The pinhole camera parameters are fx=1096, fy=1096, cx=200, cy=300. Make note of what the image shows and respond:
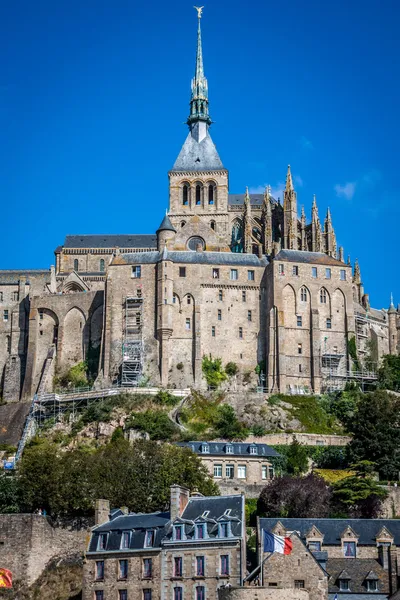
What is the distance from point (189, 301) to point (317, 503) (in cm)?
3559

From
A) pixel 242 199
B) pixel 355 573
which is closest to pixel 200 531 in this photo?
pixel 355 573

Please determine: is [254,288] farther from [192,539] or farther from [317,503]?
[192,539]

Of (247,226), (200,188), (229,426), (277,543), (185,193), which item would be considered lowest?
(277,543)

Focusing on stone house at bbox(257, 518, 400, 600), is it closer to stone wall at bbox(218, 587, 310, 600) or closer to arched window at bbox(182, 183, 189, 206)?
stone wall at bbox(218, 587, 310, 600)

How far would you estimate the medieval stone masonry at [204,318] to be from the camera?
9806cm

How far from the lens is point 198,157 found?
120 metres

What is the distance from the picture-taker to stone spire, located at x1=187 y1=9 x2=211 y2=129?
124062 mm

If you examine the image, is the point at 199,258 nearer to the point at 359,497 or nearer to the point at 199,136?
the point at 199,136

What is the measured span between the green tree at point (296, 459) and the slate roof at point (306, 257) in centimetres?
2421

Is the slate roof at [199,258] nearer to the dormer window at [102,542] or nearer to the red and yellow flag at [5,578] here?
the red and yellow flag at [5,578]

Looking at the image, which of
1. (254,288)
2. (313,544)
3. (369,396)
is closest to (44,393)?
(254,288)

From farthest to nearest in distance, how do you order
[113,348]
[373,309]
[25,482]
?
[373,309], [113,348], [25,482]

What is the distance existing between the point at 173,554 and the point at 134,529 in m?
2.89

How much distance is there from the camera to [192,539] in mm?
53844
